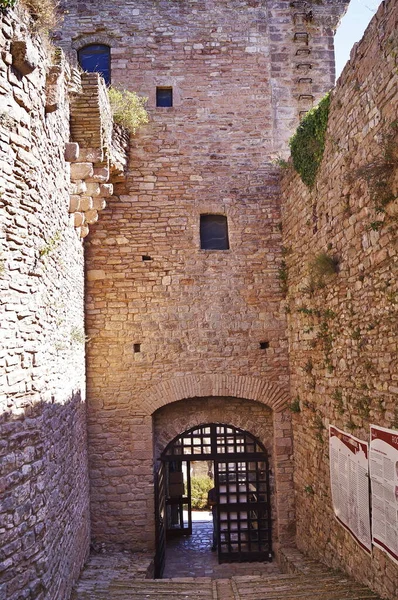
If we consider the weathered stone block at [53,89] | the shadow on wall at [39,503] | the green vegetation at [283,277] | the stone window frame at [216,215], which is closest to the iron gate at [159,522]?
the shadow on wall at [39,503]

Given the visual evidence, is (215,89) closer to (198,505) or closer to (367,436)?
(367,436)

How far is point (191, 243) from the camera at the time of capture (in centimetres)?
919

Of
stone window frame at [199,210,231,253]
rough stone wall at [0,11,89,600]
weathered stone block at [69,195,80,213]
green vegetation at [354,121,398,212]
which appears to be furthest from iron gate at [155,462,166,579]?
green vegetation at [354,121,398,212]

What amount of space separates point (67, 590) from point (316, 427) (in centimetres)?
382

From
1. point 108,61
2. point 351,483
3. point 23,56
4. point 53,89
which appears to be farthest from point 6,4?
point 351,483

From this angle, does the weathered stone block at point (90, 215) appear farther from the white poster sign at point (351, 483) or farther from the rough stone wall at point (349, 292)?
the white poster sign at point (351, 483)

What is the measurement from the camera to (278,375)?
8992 millimetres

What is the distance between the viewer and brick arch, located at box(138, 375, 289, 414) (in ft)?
29.0

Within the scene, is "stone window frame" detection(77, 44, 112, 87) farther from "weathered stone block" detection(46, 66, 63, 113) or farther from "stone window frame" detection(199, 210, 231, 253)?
"weathered stone block" detection(46, 66, 63, 113)

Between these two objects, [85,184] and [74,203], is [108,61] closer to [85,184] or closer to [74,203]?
[85,184]

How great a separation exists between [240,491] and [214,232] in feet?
15.3

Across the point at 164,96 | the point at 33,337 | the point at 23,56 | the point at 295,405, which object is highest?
the point at 164,96

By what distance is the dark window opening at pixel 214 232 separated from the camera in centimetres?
938

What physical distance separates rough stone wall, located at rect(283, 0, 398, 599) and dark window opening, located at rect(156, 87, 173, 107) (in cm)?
276
